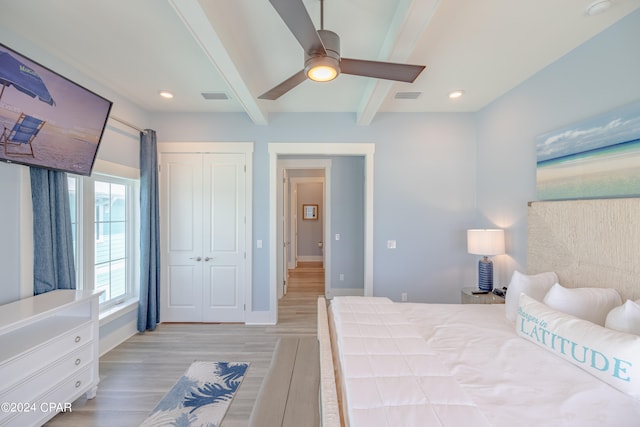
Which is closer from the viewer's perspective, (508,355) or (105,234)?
(508,355)

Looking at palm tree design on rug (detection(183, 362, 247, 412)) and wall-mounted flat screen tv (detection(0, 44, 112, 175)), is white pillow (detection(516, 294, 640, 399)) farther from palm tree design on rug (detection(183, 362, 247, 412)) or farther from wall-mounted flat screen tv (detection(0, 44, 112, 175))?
wall-mounted flat screen tv (detection(0, 44, 112, 175))

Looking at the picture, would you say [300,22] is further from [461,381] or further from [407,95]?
[407,95]

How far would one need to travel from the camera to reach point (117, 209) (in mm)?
3088

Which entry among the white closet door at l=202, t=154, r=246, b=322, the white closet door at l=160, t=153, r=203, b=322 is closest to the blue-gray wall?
the white closet door at l=202, t=154, r=246, b=322

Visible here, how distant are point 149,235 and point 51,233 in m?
1.09

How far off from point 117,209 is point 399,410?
11.3 ft

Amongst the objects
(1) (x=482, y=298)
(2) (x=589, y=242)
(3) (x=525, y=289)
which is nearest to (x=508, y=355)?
(3) (x=525, y=289)

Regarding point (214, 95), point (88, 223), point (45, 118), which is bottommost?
point (88, 223)

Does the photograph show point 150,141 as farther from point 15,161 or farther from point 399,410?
point 399,410

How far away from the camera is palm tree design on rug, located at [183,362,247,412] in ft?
6.79

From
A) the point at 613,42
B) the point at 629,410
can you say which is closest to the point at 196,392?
the point at 629,410

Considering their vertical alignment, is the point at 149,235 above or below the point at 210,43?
below

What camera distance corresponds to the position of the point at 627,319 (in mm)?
1316

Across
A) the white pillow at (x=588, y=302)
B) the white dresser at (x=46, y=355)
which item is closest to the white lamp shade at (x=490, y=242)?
the white pillow at (x=588, y=302)
